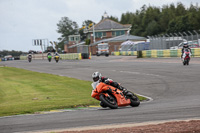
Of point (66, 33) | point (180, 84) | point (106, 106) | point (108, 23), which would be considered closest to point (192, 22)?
point (108, 23)

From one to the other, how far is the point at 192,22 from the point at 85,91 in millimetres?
81643

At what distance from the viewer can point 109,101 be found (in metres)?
11.0

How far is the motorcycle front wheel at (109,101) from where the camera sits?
10.9 meters

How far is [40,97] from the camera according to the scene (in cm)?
1523

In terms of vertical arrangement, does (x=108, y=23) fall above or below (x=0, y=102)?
above

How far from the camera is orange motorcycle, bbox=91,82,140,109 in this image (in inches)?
432

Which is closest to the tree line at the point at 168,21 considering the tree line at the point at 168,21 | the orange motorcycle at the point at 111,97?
the tree line at the point at 168,21

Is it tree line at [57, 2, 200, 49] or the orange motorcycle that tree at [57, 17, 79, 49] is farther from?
the orange motorcycle

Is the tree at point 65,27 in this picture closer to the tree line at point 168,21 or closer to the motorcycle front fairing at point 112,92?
the tree line at point 168,21

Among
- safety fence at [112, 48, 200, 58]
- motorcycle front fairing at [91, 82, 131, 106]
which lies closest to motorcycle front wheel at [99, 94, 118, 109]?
motorcycle front fairing at [91, 82, 131, 106]

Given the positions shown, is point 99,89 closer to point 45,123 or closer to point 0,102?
point 45,123

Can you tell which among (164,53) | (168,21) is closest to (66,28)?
(168,21)

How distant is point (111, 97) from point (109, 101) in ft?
0.43

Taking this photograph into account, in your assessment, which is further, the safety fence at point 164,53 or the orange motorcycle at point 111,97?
the safety fence at point 164,53
